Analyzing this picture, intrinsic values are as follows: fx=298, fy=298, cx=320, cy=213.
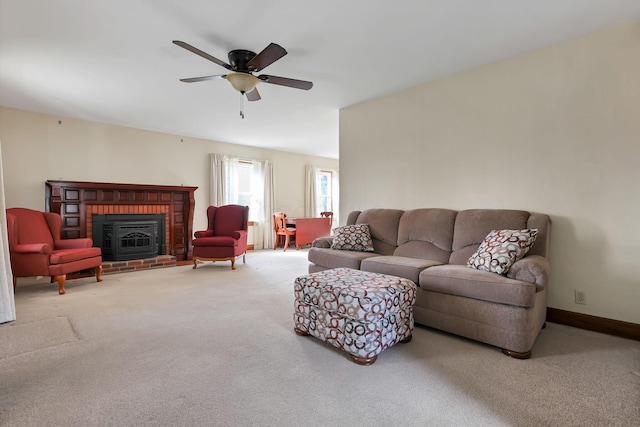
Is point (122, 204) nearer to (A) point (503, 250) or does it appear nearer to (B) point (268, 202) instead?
(B) point (268, 202)

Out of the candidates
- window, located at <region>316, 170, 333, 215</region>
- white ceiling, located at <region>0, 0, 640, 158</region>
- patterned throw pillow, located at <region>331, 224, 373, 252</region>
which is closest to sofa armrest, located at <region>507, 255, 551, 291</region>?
patterned throw pillow, located at <region>331, 224, 373, 252</region>

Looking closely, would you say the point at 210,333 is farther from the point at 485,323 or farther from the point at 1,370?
the point at 485,323

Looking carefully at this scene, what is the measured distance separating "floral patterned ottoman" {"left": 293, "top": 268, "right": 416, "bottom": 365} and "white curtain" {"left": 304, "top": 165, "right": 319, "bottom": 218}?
5931mm

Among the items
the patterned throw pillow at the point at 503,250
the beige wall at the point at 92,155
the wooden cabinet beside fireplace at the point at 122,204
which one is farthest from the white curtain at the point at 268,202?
the patterned throw pillow at the point at 503,250

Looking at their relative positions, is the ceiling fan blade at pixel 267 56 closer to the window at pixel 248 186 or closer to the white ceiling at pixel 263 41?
the white ceiling at pixel 263 41

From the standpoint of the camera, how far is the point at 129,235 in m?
5.07

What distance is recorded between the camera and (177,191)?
5.66m

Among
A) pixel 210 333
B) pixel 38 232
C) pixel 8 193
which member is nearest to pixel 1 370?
pixel 210 333

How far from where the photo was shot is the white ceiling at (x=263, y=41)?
2.24 metres

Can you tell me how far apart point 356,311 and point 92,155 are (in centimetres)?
541

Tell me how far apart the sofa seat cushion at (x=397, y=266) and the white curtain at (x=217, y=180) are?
14.6 ft

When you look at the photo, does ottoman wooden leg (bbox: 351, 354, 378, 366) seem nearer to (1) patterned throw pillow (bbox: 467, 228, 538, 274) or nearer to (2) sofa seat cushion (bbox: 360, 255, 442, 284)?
(2) sofa seat cushion (bbox: 360, 255, 442, 284)

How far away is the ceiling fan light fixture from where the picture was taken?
2.76m

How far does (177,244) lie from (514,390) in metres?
5.57
